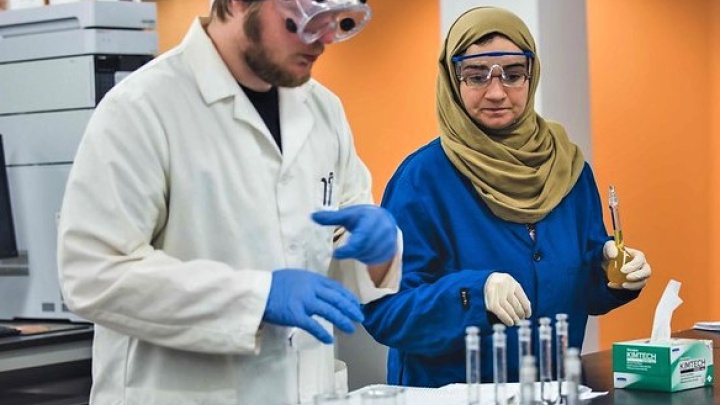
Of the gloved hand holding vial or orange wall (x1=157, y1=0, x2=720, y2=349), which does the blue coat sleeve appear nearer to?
the gloved hand holding vial

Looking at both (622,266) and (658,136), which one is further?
(658,136)

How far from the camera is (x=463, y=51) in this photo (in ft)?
9.21

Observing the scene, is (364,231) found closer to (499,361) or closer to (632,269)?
(499,361)

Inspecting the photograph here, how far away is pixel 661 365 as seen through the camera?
2.34 meters

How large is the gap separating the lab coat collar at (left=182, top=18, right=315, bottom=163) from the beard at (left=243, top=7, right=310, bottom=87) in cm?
7

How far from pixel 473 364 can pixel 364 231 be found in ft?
0.93

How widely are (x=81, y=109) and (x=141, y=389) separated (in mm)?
2236

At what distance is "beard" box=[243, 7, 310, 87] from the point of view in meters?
1.97

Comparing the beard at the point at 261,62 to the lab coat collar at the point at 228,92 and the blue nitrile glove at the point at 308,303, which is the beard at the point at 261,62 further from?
the blue nitrile glove at the point at 308,303

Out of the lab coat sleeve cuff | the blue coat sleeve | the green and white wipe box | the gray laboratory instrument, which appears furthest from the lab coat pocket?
the gray laboratory instrument

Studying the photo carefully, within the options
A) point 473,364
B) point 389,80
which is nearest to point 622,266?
point 473,364

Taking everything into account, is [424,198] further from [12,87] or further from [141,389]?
[12,87]

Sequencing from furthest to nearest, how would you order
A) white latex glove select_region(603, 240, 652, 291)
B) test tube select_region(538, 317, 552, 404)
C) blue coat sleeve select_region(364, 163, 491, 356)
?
white latex glove select_region(603, 240, 652, 291) < blue coat sleeve select_region(364, 163, 491, 356) < test tube select_region(538, 317, 552, 404)

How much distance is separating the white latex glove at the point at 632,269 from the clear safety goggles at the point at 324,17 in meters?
1.01
